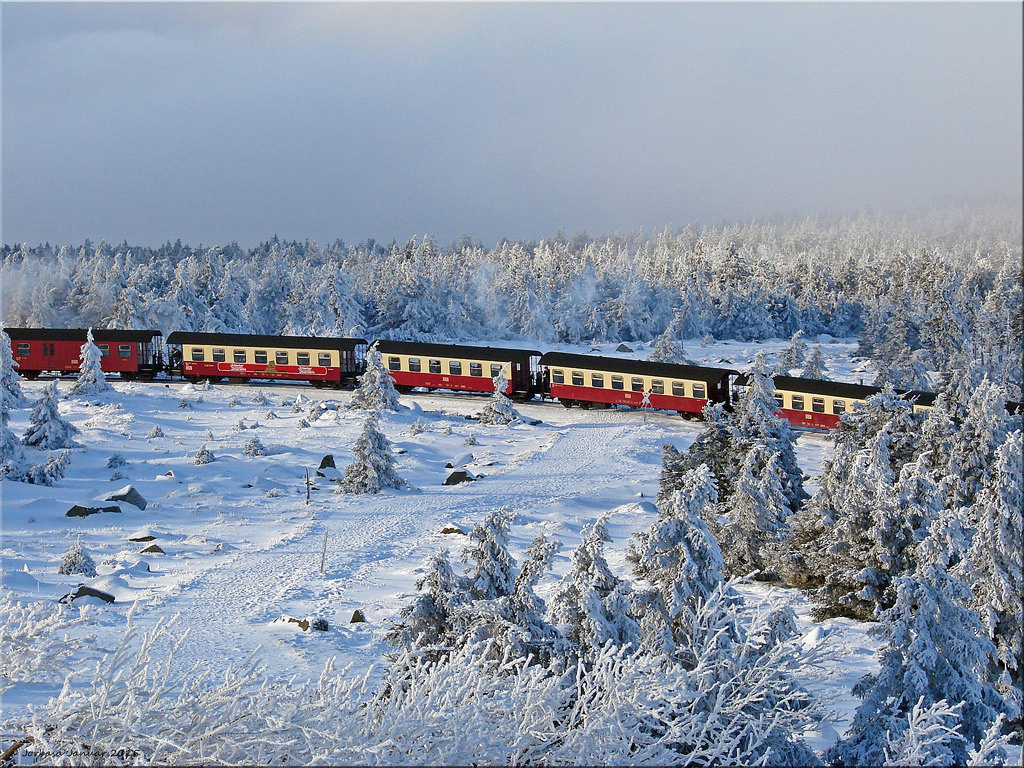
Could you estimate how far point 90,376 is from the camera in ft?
155

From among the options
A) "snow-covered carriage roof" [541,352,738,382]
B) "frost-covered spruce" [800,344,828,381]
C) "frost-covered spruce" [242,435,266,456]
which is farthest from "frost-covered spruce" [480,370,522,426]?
"frost-covered spruce" [800,344,828,381]

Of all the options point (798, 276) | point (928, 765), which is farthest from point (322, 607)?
point (798, 276)

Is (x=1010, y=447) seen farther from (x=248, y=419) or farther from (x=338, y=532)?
(x=248, y=419)

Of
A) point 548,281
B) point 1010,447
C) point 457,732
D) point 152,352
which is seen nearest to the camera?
point 457,732

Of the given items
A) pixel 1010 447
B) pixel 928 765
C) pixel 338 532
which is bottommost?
pixel 338 532

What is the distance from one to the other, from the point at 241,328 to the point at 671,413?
57265 millimetres

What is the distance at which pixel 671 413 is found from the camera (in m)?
45.5

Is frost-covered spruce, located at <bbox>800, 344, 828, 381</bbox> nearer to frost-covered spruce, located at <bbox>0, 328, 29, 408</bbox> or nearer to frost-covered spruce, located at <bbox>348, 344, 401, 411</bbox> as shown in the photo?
frost-covered spruce, located at <bbox>348, 344, 401, 411</bbox>

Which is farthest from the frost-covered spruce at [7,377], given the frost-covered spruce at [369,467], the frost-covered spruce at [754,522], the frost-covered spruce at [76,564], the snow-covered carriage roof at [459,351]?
the frost-covered spruce at [754,522]

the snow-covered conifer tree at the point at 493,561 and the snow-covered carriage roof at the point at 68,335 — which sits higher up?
the snow-covered carriage roof at the point at 68,335

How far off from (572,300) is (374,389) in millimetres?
60625

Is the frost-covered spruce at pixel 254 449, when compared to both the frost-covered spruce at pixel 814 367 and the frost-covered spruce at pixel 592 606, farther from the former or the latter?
the frost-covered spruce at pixel 814 367

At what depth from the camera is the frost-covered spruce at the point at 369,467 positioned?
31531 millimetres

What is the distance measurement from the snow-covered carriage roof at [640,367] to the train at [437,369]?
54 millimetres
